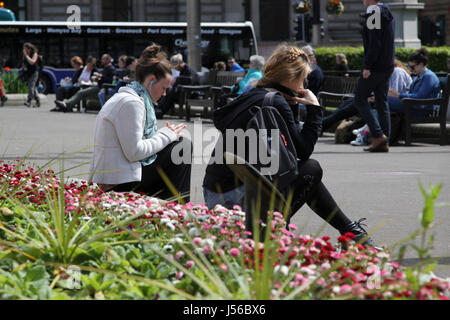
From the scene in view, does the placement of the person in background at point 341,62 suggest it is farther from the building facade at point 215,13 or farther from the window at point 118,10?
the window at point 118,10

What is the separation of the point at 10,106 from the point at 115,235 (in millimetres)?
22118

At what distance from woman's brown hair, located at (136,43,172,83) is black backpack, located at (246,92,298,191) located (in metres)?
1.28

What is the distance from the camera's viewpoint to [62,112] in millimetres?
22891

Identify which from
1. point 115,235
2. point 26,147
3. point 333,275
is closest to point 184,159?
point 115,235

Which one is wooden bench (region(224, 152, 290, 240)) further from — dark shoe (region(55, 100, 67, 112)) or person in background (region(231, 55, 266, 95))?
dark shoe (region(55, 100, 67, 112))

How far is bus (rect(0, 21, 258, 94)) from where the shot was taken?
35.8 meters

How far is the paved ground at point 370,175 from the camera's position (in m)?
6.21

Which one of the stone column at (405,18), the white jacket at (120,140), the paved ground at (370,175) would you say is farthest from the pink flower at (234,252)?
the stone column at (405,18)

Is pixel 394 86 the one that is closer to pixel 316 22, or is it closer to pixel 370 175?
pixel 370 175

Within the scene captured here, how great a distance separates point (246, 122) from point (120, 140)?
92cm

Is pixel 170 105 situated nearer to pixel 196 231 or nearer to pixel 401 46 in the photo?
pixel 401 46

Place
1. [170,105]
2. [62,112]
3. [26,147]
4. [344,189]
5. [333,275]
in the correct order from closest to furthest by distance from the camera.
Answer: [333,275], [344,189], [26,147], [170,105], [62,112]

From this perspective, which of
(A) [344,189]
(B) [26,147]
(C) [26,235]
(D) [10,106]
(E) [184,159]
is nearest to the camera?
(C) [26,235]

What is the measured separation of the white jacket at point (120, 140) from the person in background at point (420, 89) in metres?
7.79
